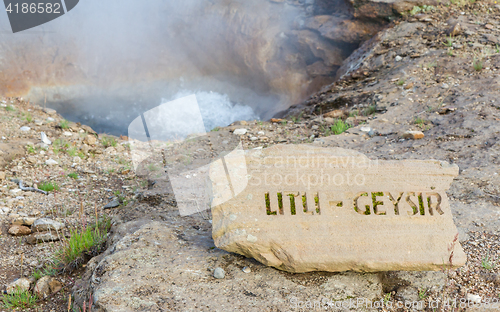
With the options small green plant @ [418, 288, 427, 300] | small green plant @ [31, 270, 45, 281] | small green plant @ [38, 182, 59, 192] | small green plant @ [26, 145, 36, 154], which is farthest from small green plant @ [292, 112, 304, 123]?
small green plant @ [31, 270, 45, 281]

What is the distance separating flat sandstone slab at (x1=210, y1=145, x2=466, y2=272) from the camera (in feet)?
6.33

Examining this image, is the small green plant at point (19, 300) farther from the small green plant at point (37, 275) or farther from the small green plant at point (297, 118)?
the small green plant at point (297, 118)

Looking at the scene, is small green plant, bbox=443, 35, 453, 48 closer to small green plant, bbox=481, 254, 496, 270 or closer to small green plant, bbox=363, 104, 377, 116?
small green plant, bbox=363, 104, 377, 116

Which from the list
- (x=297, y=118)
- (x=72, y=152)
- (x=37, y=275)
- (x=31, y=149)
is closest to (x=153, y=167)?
(x=72, y=152)

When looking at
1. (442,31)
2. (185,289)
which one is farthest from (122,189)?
(442,31)

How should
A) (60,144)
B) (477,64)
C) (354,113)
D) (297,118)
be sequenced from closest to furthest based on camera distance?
1. (60,144)
2. (477,64)
3. (354,113)
4. (297,118)

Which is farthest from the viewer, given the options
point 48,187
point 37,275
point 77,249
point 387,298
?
point 48,187

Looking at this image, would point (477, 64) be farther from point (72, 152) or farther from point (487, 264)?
point (72, 152)

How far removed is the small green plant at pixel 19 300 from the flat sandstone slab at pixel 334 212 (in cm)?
116

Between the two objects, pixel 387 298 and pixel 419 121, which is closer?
pixel 387 298

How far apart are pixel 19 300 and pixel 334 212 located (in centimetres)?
185

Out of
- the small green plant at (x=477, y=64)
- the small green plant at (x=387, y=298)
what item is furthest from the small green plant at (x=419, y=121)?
the small green plant at (x=387, y=298)

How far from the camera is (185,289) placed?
1865 millimetres

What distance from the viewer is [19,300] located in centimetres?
216
